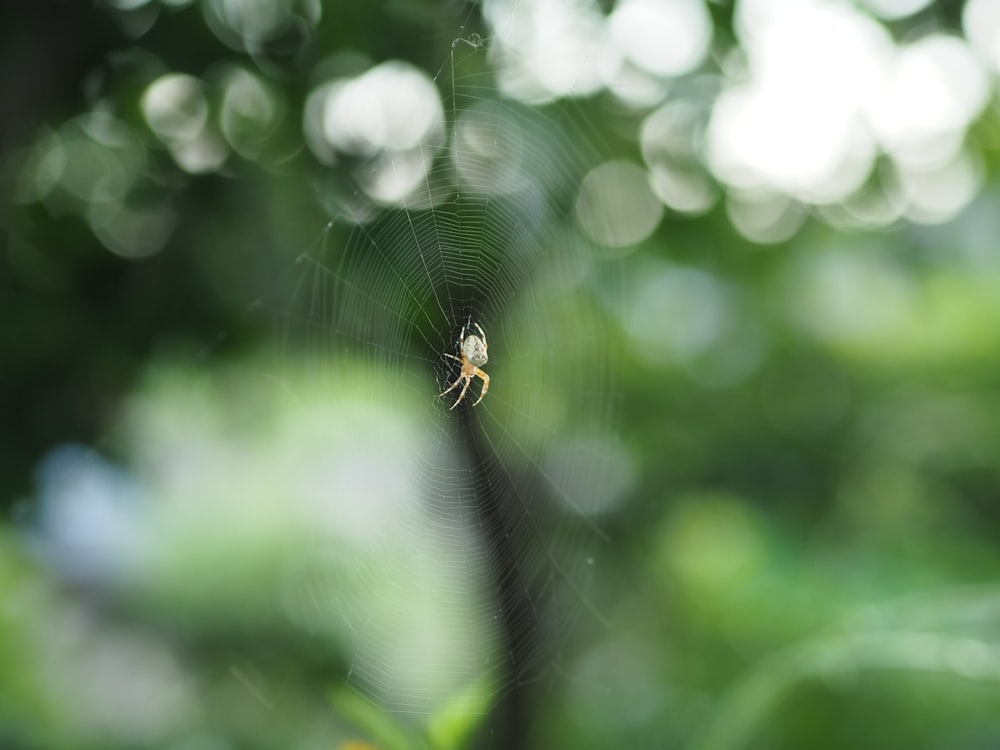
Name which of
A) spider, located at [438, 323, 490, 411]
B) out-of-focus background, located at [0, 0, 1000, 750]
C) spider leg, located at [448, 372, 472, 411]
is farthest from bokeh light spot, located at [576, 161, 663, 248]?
spider leg, located at [448, 372, 472, 411]

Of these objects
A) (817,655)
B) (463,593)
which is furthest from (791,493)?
(817,655)

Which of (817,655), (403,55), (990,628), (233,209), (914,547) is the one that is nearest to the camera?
Answer: (817,655)

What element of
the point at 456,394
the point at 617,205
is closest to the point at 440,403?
the point at 456,394

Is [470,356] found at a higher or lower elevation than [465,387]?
higher

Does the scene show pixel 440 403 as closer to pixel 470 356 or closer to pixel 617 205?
pixel 470 356

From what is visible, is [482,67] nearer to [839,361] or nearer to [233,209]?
[233,209]
